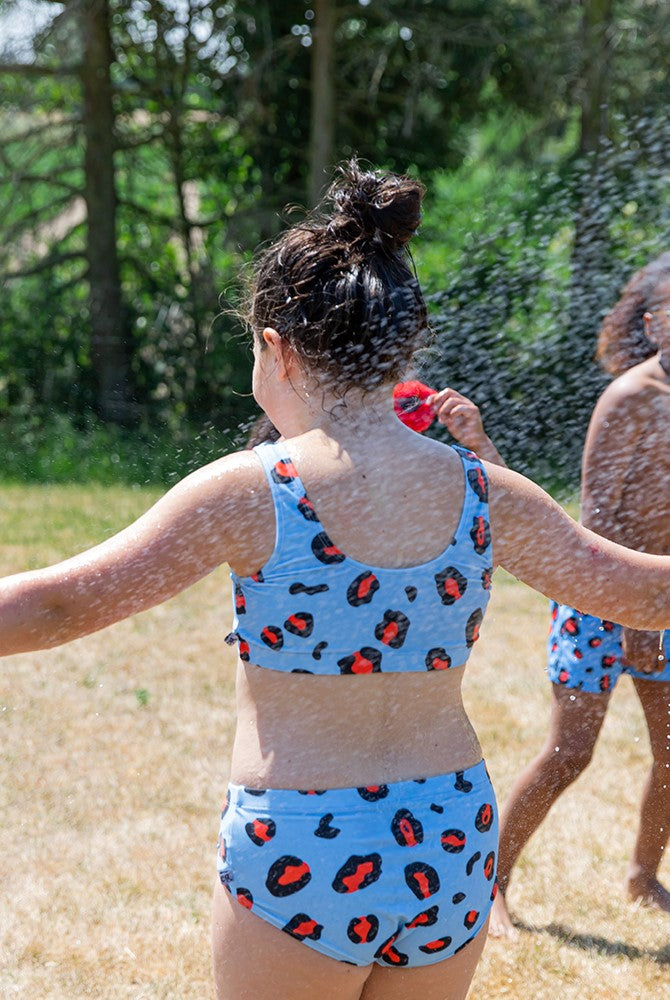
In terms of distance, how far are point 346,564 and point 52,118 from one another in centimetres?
1063

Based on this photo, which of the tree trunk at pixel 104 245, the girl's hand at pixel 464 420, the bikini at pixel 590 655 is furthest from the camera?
the tree trunk at pixel 104 245

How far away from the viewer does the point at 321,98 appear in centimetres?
1001

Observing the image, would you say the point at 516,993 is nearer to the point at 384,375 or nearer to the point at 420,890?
the point at 420,890

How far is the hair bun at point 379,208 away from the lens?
4.78 feet

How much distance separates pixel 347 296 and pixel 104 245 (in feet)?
31.7

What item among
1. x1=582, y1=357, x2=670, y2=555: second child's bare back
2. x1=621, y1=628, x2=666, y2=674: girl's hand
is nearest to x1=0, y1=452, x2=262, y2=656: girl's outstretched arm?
x1=582, y1=357, x2=670, y2=555: second child's bare back

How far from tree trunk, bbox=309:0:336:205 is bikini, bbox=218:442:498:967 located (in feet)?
29.1

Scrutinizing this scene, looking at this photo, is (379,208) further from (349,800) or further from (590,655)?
(590,655)

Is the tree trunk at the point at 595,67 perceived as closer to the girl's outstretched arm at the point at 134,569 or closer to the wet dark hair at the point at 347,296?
the wet dark hair at the point at 347,296

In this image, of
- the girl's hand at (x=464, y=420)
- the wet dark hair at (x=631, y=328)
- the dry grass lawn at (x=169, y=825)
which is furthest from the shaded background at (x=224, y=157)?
the girl's hand at (x=464, y=420)

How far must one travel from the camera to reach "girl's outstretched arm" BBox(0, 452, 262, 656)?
1.27 meters

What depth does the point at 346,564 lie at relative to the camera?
1.35 meters

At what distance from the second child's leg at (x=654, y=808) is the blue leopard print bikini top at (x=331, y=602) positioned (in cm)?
163

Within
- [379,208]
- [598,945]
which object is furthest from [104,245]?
[379,208]
